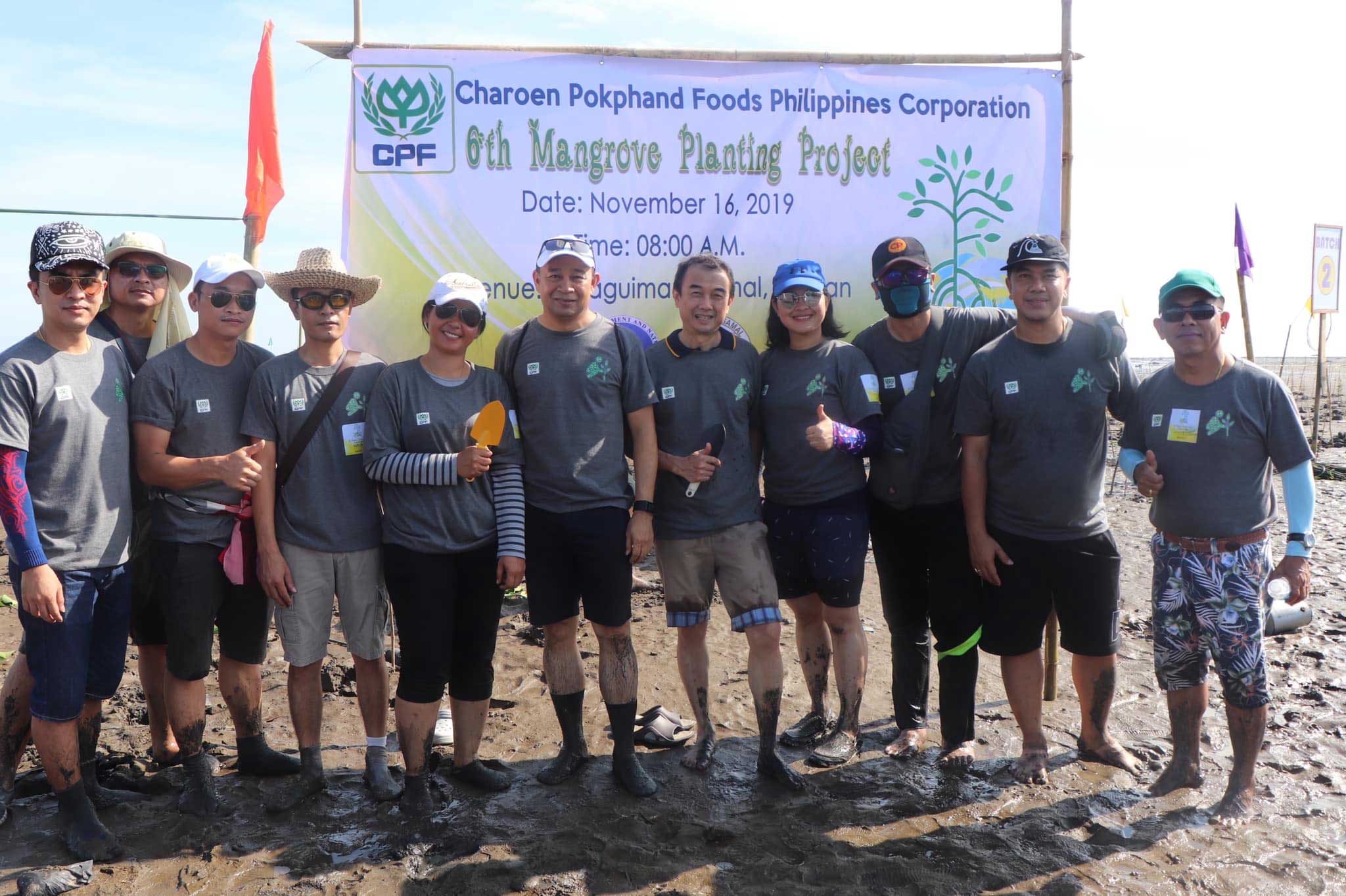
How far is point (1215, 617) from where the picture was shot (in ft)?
12.8

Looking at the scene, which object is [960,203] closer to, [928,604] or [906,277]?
[906,277]

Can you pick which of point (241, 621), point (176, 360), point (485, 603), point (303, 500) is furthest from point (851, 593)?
point (176, 360)

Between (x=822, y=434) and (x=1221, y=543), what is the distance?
1.72 meters

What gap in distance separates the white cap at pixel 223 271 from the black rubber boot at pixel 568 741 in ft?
7.63

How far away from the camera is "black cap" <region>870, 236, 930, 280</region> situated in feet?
14.3

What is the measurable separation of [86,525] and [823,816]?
3249mm

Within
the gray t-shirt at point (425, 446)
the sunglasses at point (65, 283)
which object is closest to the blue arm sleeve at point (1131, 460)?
the gray t-shirt at point (425, 446)

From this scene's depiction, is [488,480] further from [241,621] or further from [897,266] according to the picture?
[897,266]

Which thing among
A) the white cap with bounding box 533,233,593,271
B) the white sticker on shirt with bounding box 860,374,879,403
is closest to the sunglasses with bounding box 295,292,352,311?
the white cap with bounding box 533,233,593,271

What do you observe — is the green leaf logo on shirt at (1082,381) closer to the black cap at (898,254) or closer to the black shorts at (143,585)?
the black cap at (898,254)

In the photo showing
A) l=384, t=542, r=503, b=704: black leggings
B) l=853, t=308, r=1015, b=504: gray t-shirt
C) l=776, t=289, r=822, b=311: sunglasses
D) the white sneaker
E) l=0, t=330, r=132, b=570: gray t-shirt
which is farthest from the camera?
the white sneaker

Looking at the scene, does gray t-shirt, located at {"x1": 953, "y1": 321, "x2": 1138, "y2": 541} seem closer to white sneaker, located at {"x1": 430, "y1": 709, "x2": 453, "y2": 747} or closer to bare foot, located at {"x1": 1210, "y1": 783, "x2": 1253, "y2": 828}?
bare foot, located at {"x1": 1210, "y1": 783, "x2": 1253, "y2": 828}

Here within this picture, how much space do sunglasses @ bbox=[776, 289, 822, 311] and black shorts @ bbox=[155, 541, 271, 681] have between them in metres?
2.73

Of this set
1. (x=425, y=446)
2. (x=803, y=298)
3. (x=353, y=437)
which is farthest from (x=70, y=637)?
(x=803, y=298)
